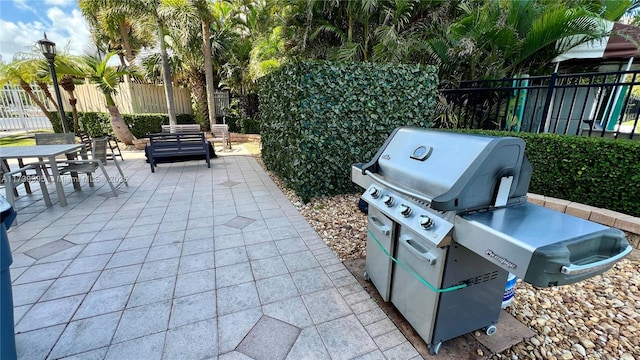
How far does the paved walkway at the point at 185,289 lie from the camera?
5.76 feet

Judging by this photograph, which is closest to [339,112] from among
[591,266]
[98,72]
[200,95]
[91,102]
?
[591,266]

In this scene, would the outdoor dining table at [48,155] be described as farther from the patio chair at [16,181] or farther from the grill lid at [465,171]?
the grill lid at [465,171]

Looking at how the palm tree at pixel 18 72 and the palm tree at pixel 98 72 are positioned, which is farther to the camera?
the palm tree at pixel 18 72

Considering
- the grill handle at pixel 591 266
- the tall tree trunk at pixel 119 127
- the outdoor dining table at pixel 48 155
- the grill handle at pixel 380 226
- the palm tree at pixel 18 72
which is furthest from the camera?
the tall tree trunk at pixel 119 127

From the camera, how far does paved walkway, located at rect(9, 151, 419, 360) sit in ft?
5.76

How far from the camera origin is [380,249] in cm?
205

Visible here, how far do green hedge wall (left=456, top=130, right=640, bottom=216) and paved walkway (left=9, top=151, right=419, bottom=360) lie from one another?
2.84m

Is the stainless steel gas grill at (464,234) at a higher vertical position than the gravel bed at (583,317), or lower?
higher

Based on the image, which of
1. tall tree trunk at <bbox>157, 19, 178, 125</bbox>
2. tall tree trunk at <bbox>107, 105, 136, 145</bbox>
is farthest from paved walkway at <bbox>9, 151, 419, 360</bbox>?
tall tree trunk at <bbox>157, 19, 178, 125</bbox>

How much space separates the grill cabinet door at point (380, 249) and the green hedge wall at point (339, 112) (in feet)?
7.06

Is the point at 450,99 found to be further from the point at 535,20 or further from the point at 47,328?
the point at 47,328

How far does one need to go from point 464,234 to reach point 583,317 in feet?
5.30

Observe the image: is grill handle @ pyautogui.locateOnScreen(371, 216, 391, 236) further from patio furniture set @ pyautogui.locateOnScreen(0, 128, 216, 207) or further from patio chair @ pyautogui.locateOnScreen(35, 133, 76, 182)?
patio chair @ pyautogui.locateOnScreen(35, 133, 76, 182)

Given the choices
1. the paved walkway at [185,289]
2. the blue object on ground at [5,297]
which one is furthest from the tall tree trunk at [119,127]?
the blue object on ground at [5,297]
